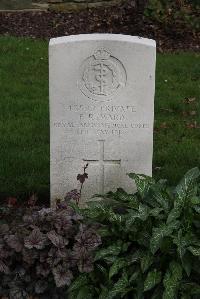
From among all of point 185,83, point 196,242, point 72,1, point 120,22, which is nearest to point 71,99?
point 196,242

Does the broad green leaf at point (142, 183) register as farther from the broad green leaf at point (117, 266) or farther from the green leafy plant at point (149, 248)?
the broad green leaf at point (117, 266)

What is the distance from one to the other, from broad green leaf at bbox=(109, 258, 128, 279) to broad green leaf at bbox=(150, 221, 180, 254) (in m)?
0.22

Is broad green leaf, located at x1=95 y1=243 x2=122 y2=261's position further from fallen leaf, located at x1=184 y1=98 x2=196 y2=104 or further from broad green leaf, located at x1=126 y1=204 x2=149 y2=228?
fallen leaf, located at x1=184 y1=98 x2=196 y2=104

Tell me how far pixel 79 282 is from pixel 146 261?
428 mm

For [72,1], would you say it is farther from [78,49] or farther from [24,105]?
[78,49]

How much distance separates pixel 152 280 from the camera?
4230 millimetres

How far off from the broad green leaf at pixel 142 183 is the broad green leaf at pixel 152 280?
0.59 m

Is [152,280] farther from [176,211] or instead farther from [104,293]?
[176,211]

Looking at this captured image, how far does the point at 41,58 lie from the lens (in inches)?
352

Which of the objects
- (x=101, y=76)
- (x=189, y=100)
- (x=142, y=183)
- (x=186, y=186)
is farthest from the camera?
(x=189, y=100)

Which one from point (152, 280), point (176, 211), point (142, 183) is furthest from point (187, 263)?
point (142, 183)

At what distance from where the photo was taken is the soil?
398 inches

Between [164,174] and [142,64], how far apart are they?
1.34m

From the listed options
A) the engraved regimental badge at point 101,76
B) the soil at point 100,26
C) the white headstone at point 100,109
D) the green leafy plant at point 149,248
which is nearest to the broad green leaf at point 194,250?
the green leafy plant at point 149,248
